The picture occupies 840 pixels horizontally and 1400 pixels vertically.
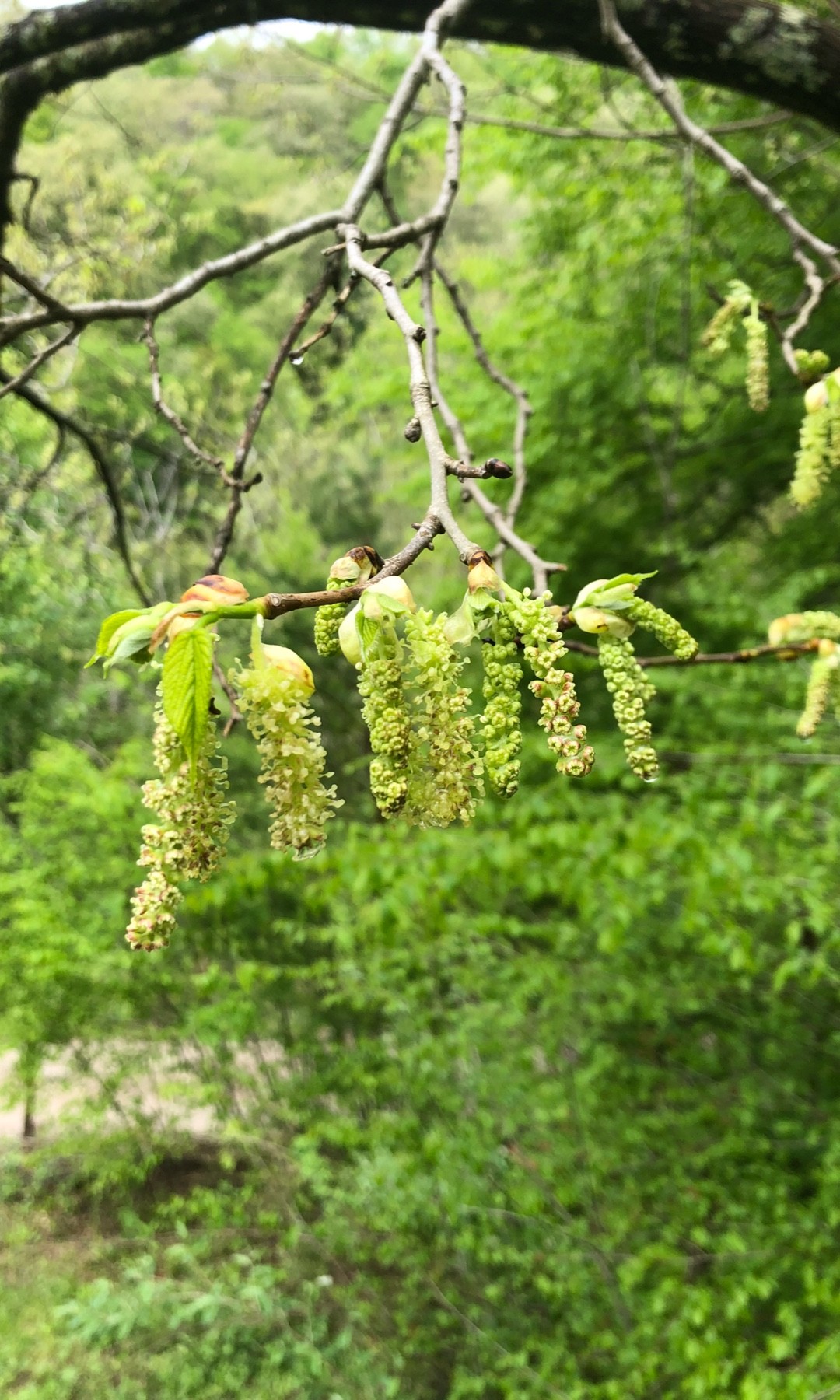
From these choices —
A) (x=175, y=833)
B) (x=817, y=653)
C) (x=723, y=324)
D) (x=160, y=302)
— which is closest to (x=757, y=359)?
(x=723, y=324)

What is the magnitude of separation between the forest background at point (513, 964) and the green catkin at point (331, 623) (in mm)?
1031

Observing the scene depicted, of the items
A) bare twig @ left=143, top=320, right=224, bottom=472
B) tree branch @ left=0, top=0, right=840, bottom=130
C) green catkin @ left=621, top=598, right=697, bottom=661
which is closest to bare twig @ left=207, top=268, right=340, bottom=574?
bare twig @ left=143, top=320, right=224, bottom=472

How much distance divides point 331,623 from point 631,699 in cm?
20

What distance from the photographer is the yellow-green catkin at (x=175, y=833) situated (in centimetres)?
42

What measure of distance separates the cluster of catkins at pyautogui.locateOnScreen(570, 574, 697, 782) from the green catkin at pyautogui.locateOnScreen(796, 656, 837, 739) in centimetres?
20

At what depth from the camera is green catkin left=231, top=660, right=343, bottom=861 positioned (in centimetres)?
43

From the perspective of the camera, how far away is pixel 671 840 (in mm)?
1937

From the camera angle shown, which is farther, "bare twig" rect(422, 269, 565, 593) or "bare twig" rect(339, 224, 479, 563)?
"bare twig" rect(422, 269, 565, 593)

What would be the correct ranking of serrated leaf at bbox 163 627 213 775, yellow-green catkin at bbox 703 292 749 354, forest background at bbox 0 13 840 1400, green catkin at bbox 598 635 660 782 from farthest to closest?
forest background at bbox 0 13 840 1400
yellow-green catkin at bbox 703 292 749 354
green catkin at bbox 598 635 660 782
serrated leaf at bbox 163 627 213 775

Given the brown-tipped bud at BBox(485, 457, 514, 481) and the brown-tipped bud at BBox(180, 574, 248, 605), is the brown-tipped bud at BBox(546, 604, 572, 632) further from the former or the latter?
the brown-tipped bud at BBox(180, 574, 248, 605)

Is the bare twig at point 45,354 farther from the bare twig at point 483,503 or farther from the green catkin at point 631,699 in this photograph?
the green catkin at point 631,699

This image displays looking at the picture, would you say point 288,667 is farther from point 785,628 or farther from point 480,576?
point 785,628

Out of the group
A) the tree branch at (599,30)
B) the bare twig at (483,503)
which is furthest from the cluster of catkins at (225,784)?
the tree branch at (599,30)

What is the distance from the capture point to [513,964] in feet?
8.68
